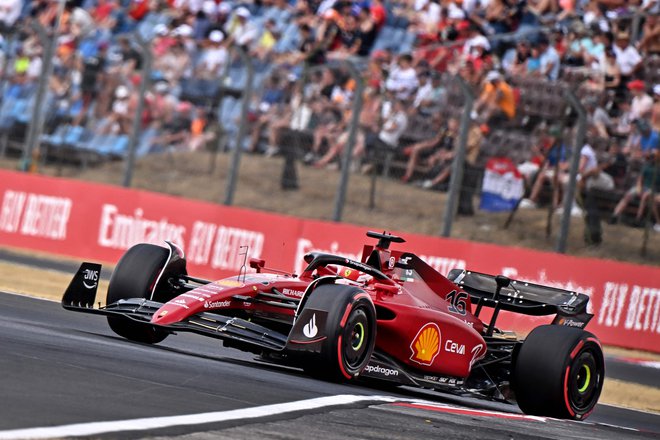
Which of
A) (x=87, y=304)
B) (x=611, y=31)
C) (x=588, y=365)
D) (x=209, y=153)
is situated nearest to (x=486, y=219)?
(x=611, y=31)

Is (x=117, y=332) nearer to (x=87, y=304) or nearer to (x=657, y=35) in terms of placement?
(x=87, y=304)

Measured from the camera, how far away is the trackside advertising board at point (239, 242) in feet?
50.0

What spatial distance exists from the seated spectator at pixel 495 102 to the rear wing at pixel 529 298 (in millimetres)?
5696

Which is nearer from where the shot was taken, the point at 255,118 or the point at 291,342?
the point at 291,342

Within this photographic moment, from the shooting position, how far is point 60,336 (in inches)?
344

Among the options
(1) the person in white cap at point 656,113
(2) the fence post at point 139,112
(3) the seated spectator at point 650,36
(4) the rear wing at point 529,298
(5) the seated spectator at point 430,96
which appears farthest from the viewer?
(2) the fence post at point 139,112

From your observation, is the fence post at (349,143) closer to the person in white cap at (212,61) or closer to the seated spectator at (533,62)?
the seated spectator at (533,62)

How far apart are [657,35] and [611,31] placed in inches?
23.8

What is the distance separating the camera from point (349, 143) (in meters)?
17.3

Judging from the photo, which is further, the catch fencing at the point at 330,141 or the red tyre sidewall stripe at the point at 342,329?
the catch fencing at the point at 330,141

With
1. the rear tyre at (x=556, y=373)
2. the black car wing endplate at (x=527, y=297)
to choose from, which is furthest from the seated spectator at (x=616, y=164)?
the rear tyre at (x=556, y=373)

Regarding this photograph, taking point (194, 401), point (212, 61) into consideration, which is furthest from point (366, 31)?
point (194, 401)

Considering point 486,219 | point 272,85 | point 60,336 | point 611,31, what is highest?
point 611,31

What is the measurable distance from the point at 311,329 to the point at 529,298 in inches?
103
